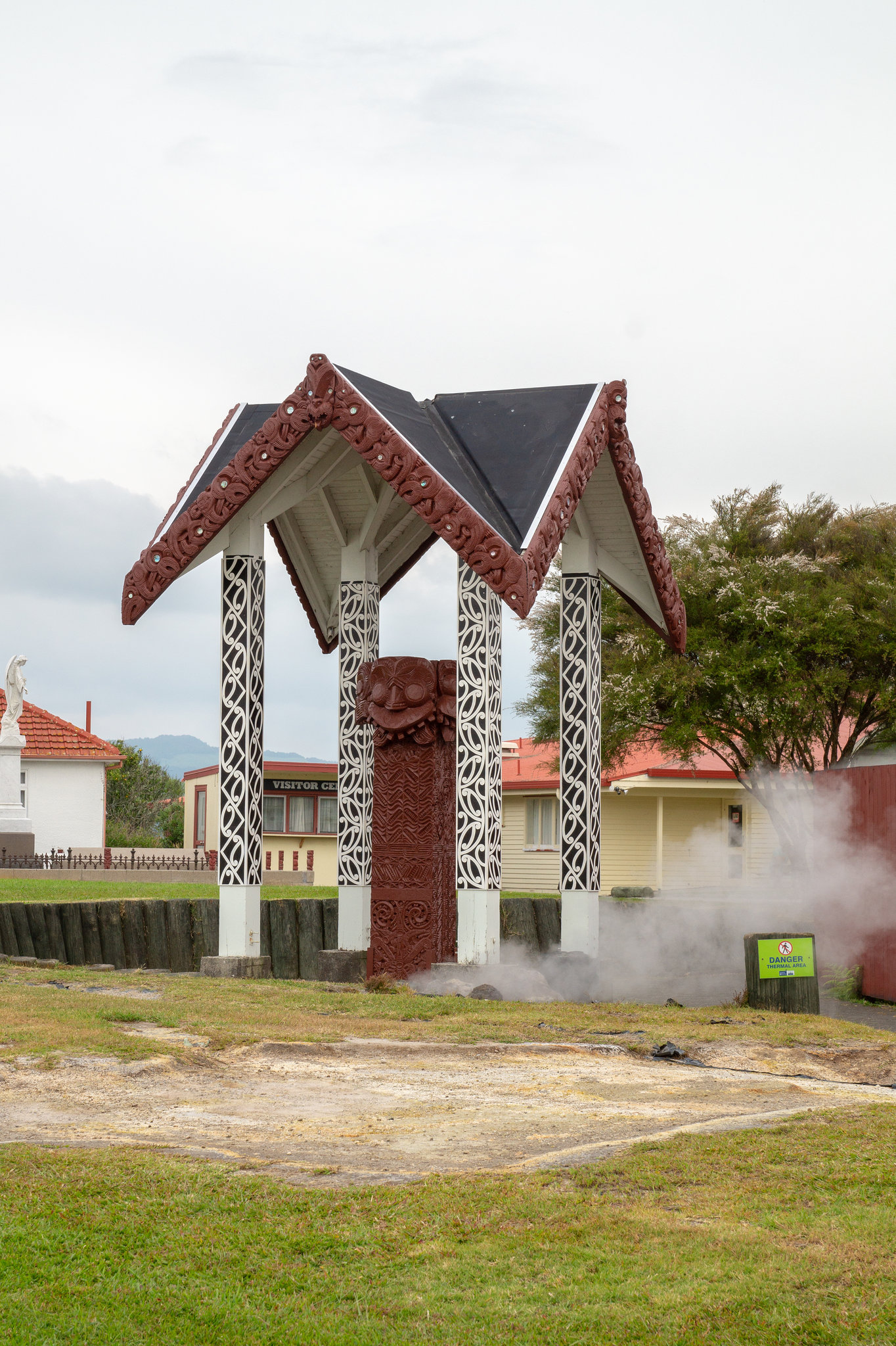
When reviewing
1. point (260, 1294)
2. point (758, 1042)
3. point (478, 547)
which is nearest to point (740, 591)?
point (478, 547)

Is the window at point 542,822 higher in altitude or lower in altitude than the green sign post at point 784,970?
higher

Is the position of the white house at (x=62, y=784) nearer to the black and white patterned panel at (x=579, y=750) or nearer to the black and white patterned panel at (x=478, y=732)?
the black and white patterned panel at (x=579, y=750)

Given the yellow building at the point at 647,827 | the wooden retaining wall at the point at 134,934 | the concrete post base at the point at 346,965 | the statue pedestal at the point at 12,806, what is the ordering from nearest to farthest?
the concrete post base at the point at 346,965 < the wooden retaining wall at the point at 134,934 < the statue pedestal at the point at 12,806 < the yellow building at the point at 647,827

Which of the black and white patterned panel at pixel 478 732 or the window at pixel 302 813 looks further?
the window at pixel 302 813

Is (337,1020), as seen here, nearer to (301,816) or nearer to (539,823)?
(539,823)

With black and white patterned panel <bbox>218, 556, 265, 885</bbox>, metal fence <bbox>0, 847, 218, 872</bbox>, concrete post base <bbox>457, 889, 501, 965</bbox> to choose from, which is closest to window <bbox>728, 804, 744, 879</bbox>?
metal fence <bbox>0, 847, 218, 872</bbox>

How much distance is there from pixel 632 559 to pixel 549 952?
4719 millimetres

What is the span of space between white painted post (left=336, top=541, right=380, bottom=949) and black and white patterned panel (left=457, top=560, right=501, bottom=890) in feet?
9.07

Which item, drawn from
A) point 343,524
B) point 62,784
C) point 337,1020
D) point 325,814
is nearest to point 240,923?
point 337,1020

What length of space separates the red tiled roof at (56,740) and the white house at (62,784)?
0.9 inches

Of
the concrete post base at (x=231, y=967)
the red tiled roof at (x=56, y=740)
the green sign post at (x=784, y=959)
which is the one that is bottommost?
the concrete post base at (x=231, y=967)

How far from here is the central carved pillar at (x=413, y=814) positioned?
Result: 1395cm

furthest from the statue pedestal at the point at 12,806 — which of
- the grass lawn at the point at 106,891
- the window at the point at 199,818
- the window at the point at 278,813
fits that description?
the window at the point at 199,818

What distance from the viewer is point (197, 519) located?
538 inches
